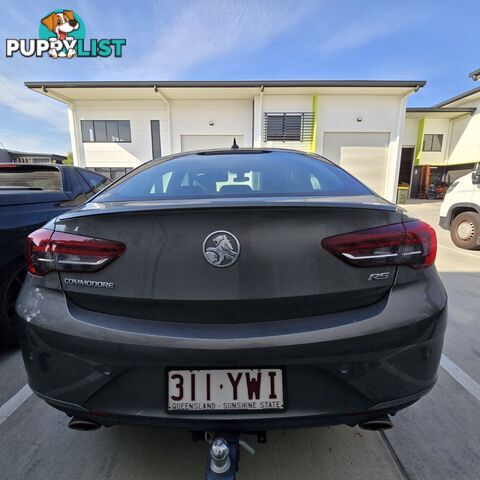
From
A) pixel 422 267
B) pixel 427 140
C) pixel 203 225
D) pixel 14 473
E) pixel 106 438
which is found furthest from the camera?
pixel 427 140

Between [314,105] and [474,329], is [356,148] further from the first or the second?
[474,329]

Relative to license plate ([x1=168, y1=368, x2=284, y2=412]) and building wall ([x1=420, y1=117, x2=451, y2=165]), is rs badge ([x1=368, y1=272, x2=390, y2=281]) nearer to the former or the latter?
license plate ([x1=168, y1=368, x2=284, y2=412])

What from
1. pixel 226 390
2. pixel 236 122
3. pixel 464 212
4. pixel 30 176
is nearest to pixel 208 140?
pixel 236 122

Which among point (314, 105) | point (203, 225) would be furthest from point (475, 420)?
point (314, 105)

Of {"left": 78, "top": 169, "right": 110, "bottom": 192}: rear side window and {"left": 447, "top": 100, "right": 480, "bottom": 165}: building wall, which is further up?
{"left": 447, "top": 100, "right": 480, "bottom": 165}: building wall

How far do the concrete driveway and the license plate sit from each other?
590 mm

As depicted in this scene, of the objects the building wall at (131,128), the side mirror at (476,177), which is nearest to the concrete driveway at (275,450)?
the side mirror at (476,177)

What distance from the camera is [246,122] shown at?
16000 millimetres

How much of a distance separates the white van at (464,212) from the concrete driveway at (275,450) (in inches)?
194

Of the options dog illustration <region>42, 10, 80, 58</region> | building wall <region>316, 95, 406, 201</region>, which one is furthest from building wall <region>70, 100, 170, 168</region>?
building wall <region>316, 95, 406, 201</region>

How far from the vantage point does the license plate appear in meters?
A: 1.08

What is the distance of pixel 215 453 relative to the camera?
1.10 metres

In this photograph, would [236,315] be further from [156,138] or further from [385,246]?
[156,138]

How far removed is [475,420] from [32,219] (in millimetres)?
3343
